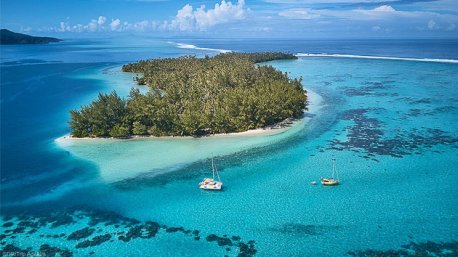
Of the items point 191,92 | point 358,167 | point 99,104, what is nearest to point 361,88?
point 191,92

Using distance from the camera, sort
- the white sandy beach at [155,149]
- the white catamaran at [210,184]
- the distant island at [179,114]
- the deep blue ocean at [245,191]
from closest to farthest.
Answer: the deep blue ocean at [245,191]
the white catamaran at [210,184]
the white sandy beach at [155,149]
the distant island at [179,114]

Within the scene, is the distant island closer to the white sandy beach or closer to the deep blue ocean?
the white sandy beach

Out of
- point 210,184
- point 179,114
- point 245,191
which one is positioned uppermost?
point 179,114

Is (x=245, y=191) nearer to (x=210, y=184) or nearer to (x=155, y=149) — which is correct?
(x=210, y=184)

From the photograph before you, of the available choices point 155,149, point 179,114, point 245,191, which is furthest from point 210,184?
point 179,114

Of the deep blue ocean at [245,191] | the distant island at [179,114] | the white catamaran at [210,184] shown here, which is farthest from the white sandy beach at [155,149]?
the white catamaran at [210,184]

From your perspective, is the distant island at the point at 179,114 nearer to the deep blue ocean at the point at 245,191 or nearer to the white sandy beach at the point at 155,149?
the white sandy beach at the point at 155,149

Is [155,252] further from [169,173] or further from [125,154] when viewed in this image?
[125,154]

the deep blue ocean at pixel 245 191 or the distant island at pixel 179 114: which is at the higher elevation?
the distant island at pixel 179 114
